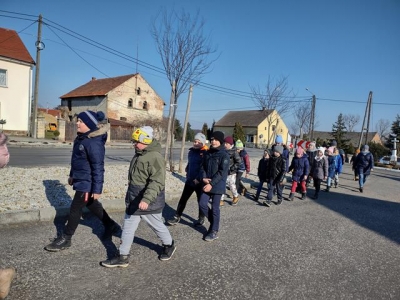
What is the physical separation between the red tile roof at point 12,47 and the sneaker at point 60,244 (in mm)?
27002

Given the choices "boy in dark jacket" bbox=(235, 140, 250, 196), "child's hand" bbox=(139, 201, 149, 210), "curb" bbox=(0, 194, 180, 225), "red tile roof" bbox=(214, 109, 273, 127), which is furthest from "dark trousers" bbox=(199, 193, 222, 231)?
"red tile roof" bbox=(214, 109, 273, 127)

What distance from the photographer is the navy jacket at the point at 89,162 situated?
11.8 ft

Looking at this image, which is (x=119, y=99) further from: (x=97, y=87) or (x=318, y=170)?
(x=318, y=170)

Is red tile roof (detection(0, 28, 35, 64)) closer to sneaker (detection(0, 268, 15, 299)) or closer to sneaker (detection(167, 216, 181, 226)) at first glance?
sneaker (detection(167, 216, 181, 226))

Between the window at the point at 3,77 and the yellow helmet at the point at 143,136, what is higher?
the window at the point at 3,77

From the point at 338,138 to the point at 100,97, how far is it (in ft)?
111

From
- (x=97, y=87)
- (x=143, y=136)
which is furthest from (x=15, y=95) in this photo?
(x=143, y=136)

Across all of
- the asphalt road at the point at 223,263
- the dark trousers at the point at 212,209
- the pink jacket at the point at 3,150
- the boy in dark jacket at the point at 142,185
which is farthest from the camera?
the dark trousers at the point at 212,209

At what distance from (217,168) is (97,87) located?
41027 millimetres

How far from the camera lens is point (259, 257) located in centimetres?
384

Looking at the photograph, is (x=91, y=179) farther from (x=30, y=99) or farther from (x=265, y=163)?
(x=30, y=99)

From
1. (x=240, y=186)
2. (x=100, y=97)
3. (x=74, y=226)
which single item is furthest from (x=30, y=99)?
(x=74, y=226)

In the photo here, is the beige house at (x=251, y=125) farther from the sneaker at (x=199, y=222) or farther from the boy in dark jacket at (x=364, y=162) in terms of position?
the sneaker at (x=199, y=222)

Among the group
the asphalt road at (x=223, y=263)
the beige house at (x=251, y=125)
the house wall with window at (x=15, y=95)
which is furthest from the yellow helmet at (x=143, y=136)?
the beige house at (x=251, y=125)
